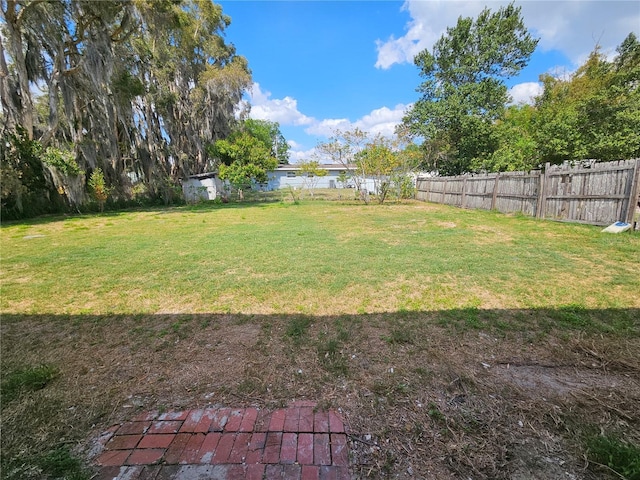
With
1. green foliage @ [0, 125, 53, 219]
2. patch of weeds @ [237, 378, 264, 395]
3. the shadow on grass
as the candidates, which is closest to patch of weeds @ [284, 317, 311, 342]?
the shadow on grass

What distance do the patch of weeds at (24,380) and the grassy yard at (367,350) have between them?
13mm

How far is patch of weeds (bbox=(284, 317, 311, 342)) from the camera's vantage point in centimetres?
265

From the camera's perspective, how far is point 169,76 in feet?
57.3

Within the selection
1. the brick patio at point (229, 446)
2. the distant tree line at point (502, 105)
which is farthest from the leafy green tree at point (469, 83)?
the brick patio at point (229, 446)

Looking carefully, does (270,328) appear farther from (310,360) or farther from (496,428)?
(496,428)

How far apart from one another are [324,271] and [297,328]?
1.63m

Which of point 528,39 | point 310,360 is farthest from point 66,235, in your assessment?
point 528,39

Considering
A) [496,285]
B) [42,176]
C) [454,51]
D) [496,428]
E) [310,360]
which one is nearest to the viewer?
[496,428]

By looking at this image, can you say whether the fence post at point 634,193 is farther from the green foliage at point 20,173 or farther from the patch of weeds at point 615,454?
the green foliage at point 20,173

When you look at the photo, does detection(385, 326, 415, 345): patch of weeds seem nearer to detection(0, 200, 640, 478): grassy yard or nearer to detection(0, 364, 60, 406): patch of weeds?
detection(0, 200, 640, 478): grassy yard

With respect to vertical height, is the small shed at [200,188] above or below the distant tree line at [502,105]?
below

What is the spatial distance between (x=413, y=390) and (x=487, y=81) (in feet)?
70.9

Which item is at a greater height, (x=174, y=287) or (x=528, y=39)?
(x=528, y=39)

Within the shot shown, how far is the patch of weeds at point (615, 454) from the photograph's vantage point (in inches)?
52.7
